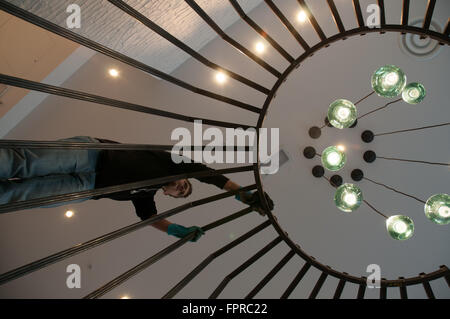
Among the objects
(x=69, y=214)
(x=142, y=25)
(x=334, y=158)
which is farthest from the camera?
(x=69, y=214)

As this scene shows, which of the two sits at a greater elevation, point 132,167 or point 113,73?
point 113,73

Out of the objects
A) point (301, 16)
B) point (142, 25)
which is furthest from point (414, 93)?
point (142, 25)

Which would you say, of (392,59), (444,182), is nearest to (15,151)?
(392,59)

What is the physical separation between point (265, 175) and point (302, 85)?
1.36m

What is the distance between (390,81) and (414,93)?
580 millimetres

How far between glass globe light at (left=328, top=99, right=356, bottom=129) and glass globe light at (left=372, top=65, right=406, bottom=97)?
10.1 inches

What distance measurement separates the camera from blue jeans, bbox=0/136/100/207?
5.54 feet

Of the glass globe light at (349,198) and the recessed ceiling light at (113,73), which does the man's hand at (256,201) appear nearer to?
the glass globe light at (349,198)

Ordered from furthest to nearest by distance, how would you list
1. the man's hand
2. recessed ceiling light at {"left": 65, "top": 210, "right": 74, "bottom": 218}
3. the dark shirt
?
recessed ceiling light at {"left": 65, "top": 210, "right": 74, "bottom": 218} < the dark shirt < the man's hand

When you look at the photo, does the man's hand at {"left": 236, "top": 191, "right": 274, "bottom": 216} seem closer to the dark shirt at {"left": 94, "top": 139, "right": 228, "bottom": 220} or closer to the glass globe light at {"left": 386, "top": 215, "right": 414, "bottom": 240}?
the dark shirt at {"left": 94, "top": 139, "right": 228, "bottom": 220}

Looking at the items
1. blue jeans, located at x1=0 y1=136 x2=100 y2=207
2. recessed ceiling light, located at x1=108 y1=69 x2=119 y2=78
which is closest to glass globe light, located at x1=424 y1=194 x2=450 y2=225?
blue jeans, located at x1=0 y1=136 x2=100 y2=207

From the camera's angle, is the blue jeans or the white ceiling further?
Answer: the white ceiling

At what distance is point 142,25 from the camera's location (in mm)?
3094

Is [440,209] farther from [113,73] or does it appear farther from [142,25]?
[113,73]
